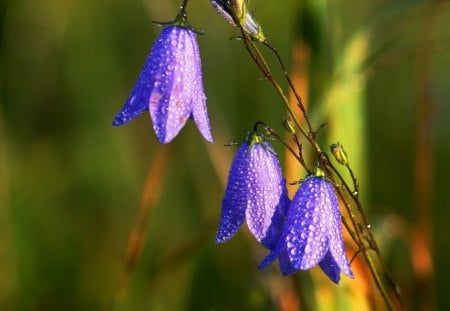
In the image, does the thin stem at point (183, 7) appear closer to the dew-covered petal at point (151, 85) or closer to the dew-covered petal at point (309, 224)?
the dew-covered petal at point (151, 85)

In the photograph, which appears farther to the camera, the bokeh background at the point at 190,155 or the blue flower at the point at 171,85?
the bokeh background at the point at 190,155

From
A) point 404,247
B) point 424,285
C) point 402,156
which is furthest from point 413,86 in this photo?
point 424,285

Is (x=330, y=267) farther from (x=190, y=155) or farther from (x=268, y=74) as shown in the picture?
(x=190, y=155)

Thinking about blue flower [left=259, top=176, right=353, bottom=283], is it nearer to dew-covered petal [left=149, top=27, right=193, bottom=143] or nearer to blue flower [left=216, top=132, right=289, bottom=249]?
blue flower [left=216, top=132, right=289, bottom=249]

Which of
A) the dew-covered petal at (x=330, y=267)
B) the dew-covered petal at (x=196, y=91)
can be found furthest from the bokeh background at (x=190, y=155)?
the dew-covered petal at (x=196, y=91)

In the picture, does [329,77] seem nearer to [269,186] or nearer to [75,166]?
[269,186]

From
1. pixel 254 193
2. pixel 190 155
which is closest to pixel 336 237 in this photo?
pixel 254 193

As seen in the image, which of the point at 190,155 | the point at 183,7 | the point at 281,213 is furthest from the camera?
the point at 190,155
